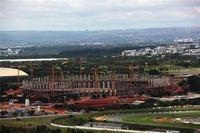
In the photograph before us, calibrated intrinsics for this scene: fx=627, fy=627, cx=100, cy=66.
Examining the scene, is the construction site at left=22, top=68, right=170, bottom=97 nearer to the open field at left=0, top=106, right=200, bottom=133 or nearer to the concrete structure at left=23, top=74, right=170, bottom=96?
the concrete structure at left=23, top=74, right=170, bottom=96

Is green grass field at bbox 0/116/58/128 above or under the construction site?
under

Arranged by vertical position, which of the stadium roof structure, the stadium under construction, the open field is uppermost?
the stadium roof structure

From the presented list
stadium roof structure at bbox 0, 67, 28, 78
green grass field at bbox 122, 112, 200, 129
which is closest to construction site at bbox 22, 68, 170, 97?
stadium roof structure at bbox 0, 67, 28, 78

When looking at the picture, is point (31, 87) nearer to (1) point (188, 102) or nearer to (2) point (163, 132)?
(1) point (188, 102)

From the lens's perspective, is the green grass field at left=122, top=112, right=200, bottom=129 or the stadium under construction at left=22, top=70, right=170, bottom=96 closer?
the green grass field at left=122, top=112, right=200, bottom=129

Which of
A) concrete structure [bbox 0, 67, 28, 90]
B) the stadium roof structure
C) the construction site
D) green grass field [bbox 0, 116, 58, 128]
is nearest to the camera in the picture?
green grass field [bbox 0, 116, 58, 128]

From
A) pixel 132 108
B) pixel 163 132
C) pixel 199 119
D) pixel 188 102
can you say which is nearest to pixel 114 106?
pixel 132 108

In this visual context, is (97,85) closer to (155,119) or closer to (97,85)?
(97,85)

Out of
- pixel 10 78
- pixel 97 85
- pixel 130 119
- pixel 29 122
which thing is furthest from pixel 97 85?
pixel 29 122

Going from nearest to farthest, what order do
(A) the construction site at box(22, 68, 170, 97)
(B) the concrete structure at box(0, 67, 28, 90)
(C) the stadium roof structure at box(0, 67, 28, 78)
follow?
(A) the construction site at box(22, 68, 170, 97)
(B) the concrete structure at box(0, 67, 28, 90)
(C) the stadium roof structure at box(0, 67, 28, 78)
